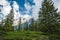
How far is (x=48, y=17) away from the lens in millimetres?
42781

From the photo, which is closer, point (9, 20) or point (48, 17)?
point (48, 17)

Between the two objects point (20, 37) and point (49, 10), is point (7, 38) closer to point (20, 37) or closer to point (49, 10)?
point (20, 37)

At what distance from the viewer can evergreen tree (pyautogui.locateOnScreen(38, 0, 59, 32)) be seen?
41.3 meters

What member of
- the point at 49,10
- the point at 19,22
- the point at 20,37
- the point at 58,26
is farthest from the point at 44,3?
the point at 19,22

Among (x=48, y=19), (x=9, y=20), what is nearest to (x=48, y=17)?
(x=48, y=19)

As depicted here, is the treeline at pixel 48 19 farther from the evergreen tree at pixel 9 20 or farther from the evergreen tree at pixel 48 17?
the evergreen tree at pixel 9 20

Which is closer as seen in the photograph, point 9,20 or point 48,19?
point 48,19

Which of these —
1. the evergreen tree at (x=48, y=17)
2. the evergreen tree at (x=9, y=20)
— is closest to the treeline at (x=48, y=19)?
the evergreen tree at (x=48, y=17)

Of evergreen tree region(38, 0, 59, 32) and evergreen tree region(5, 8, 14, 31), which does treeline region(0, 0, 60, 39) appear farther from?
evergreen tree region(5, 8, 14, 31)

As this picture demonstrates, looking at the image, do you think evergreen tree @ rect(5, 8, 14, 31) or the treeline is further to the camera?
evergreen tree @ rect(5, 8, 14, 31)

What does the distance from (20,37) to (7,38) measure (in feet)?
9.96

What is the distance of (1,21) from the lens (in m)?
55.4

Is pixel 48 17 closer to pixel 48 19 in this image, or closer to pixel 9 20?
pixel 48 19

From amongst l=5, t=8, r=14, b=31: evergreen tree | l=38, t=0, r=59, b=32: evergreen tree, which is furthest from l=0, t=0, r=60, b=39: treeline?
l=5, t=8, r=14, b=31: evergreen tree
